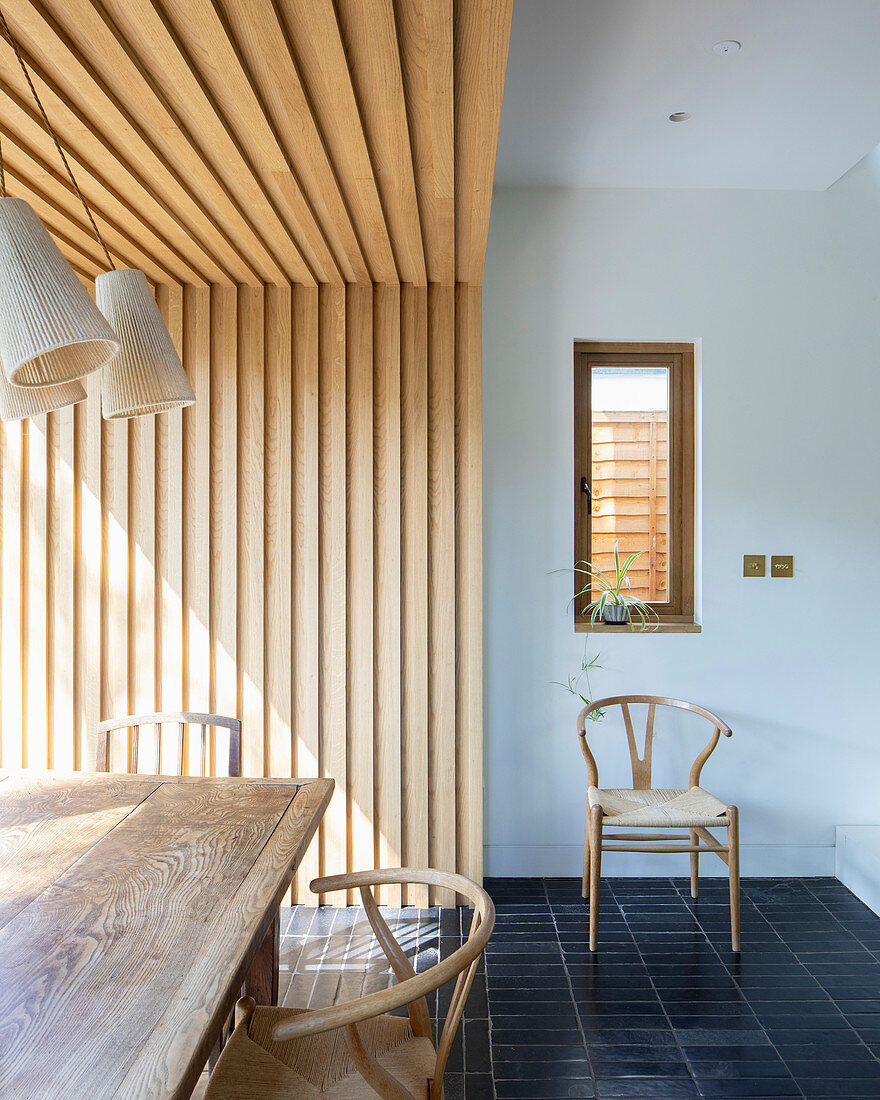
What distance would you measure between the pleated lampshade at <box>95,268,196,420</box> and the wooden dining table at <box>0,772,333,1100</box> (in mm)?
984

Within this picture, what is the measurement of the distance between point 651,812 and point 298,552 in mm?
1747

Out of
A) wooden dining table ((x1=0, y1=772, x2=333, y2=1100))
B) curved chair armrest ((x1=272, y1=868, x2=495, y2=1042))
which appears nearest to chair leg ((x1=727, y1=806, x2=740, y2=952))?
wooden dining table ((x1=0, y1=772, x2=333, y2=1100))

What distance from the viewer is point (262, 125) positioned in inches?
78.2

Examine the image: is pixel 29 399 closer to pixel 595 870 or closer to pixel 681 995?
pixel 595 870

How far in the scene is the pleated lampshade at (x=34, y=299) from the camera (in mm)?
1243

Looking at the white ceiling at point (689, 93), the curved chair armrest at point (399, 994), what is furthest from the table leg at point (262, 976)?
the white ceiling at point (689, 93)

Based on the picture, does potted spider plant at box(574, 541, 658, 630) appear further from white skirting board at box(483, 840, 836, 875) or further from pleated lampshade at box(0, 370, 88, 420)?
pleated lampshade at box(0, 370, 88, 420)

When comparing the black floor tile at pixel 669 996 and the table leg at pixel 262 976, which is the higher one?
the table leg at pixel 262 976

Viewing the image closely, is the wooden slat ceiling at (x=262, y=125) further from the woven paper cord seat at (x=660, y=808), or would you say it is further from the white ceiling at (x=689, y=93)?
the woven paper cord seat at (x=660, y=808)

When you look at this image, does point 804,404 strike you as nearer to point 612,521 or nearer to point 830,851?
point 612,521

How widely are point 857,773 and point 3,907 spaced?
11.5 ft

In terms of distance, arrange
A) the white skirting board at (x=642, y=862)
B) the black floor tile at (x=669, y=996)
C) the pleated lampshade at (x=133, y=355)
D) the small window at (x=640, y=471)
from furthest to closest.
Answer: the small window at (x=640, y=471), the white skirting board at (x=642, y=862), the black floor tile at (x=669, y=996), the pleated lampshade at (x=133, y=355)

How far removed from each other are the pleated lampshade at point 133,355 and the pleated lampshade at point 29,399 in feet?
0.25

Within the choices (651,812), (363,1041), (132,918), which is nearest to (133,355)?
(132,918)
